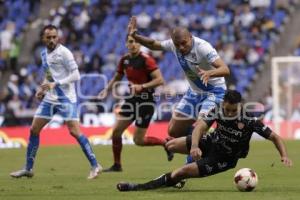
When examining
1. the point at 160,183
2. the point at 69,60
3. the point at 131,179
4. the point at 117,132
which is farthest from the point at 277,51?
the point at 160,183

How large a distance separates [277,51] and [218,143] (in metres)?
21.0

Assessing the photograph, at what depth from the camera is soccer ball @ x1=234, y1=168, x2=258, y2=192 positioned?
11172 mm

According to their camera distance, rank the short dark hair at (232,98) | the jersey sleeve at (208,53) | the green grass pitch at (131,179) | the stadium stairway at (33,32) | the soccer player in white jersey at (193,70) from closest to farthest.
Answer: the short dark hair at (232,98) < the green grass pitch at (131,179) < the soccer player in white jersey at (193,70) < the jersey sleeve at (208,53) < the stadium stairway at (33,32)

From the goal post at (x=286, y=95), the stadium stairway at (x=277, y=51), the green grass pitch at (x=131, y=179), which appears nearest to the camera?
the green grass pitch at (x=131, y=179)

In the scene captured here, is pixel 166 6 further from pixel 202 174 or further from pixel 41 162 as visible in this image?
pixel 202 174

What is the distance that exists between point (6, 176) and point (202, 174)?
4.51 meters

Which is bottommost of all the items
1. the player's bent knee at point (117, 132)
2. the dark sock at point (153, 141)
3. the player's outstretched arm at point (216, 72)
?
the dark sock at point (153, 141)

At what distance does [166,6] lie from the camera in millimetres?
34719

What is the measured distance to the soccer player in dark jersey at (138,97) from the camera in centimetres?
1539

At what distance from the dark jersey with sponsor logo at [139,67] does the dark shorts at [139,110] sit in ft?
0.89

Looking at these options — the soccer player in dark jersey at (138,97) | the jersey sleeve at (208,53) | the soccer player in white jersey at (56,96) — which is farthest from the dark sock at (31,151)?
the jersey sleeve at (208,53)

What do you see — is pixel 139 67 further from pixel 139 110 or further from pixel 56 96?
pixel 56 96

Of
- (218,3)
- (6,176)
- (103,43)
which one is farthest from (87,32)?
(6,176)

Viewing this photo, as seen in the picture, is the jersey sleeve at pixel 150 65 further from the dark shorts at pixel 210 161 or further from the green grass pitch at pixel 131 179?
the dark shorts at pixel 210 161
